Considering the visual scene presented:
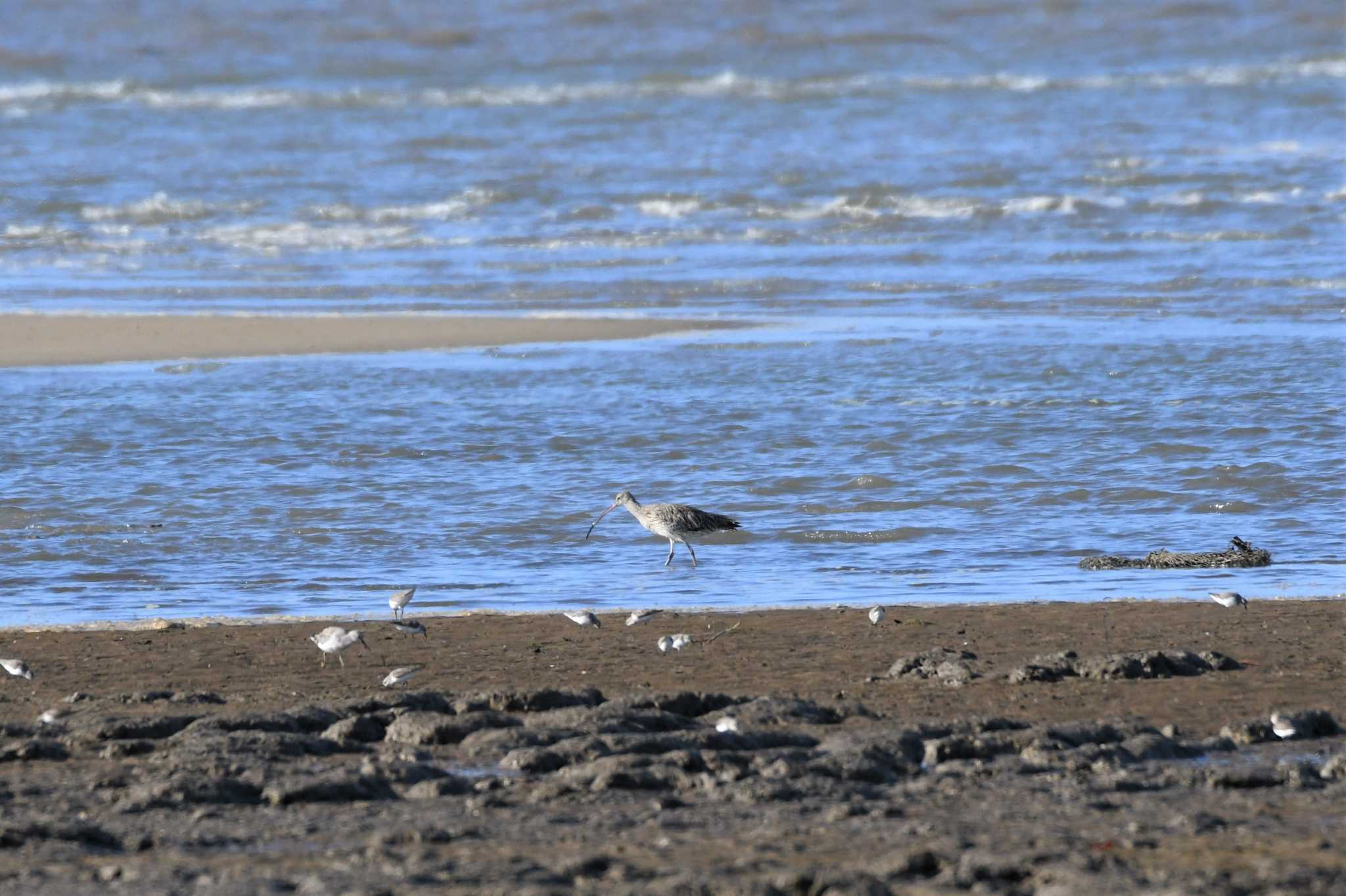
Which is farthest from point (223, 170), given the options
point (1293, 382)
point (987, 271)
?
point (1293, 382)

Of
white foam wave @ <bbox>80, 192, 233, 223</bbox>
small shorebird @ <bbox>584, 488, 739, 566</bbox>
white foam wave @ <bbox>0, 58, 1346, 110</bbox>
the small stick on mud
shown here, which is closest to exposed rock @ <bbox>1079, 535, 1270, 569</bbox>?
small shorebird @ <bbox>584, 488, 739, 566</bbox>

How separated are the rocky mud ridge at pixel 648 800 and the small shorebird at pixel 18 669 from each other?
1.74 feet

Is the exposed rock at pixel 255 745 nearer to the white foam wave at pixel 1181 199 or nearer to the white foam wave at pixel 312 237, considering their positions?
the white foam wave at pixel 312 237

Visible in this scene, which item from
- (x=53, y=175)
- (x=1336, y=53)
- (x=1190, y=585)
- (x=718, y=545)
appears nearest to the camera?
(x=1190, y=585)

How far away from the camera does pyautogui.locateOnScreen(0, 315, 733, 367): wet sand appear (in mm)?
15164

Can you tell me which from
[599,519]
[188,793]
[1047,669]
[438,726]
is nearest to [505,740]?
[438,726]

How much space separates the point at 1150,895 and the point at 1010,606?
3811mm

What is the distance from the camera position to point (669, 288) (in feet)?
59.7

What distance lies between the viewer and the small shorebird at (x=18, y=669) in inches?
251

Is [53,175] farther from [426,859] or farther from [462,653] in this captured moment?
[426,859]

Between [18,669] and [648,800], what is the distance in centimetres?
272

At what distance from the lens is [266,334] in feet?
52.6

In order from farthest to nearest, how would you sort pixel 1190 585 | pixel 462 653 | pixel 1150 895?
pixel 1190 585, pixel 462 653, pixel 1150 895

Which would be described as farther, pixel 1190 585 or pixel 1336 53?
pixel 1336 53
